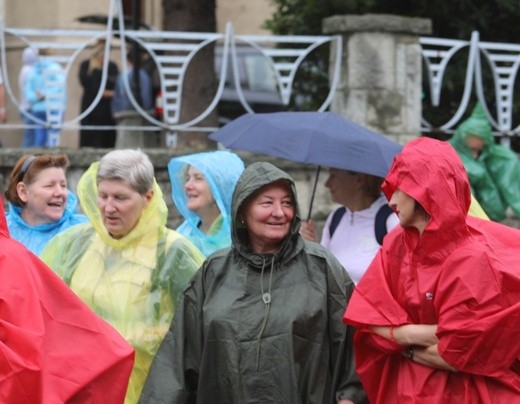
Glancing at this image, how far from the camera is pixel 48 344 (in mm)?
5648

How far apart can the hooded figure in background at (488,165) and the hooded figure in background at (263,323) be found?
5.29 m

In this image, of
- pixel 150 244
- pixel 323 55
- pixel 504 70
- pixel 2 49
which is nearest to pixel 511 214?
pixel 504 70

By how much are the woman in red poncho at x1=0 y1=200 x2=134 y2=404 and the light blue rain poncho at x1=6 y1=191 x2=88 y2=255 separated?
2127mm

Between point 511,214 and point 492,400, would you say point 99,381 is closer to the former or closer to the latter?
point 492,400

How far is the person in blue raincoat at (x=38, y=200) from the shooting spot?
8016 millimetres

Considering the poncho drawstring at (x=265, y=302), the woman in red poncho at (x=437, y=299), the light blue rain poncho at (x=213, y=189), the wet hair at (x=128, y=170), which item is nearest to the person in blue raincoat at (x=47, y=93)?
the light blue rain poncho at (x=213, y=189)

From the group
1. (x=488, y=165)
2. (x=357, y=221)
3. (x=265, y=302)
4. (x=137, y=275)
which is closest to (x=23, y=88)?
(x=488, y=165)

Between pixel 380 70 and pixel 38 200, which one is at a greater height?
pixel 380 70

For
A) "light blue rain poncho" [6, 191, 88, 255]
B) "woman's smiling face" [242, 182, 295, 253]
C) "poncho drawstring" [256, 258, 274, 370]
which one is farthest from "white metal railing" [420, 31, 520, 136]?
"poncho drawstring" [256, 258, 274, 370]

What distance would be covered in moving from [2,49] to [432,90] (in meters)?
3.26

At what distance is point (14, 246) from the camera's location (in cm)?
564

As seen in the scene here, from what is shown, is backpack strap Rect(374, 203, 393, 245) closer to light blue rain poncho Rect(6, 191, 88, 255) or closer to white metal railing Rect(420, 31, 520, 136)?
light blue rain poncho Rect(6, 191, 88, 255)

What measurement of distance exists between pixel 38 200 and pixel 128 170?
42.7 inches

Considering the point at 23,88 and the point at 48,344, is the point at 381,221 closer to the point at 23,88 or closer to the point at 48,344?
the point at 48,344
